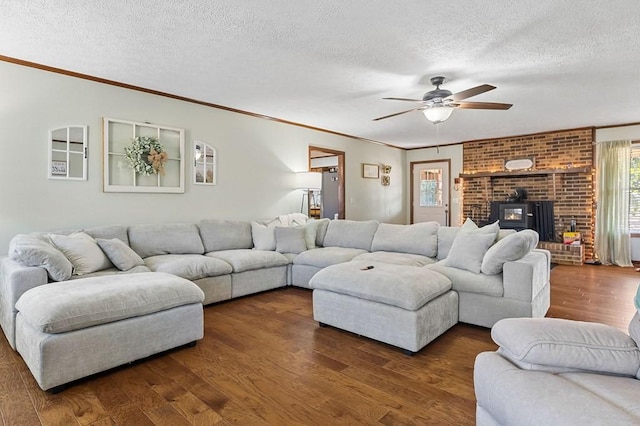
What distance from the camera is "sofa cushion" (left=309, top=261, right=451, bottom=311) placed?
2.55m

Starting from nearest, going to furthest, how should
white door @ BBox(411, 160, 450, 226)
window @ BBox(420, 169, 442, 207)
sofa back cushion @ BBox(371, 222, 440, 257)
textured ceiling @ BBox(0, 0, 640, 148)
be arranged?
textured ceiling @ BBox(0, 0, 640, 148)
sofa back cushion @ BBox(371, 222, 440, 257)
white door @ BBox(411, 160, 450, 226)
window @ BBox(420, 169, 442, 207)

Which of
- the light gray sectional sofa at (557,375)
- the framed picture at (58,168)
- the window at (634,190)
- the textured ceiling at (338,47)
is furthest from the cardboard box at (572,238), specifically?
the framed picture at (58,168)

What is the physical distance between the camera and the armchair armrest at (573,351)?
4.26ft

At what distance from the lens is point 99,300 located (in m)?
2.19

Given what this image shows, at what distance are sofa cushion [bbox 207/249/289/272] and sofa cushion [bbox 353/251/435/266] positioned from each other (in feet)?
3.23

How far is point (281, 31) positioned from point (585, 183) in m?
6.22

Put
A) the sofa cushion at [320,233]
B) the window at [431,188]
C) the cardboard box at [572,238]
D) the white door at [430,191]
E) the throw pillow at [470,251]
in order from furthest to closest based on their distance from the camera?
the window at [431,188], the white door at [430,191], the cardboard box at [572,238], the sofa cushion at [320,233], the throw pillow at [470,251]

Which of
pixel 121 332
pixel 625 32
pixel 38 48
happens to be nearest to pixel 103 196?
pixel 38 48

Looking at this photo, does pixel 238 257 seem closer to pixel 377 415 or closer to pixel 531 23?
pixel 377 415

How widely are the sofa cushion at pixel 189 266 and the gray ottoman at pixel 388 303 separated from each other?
1201mm

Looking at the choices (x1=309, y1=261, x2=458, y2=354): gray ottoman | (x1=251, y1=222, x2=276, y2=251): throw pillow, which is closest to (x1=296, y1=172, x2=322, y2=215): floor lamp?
(x1=251, y1=222, x2=276, y2=251): throw pillow

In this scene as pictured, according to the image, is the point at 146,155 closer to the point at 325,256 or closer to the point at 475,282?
the point at 325,256

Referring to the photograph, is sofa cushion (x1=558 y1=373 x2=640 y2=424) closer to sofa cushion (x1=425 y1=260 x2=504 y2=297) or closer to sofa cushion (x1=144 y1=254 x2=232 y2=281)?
sofa cushion (x1=425 y1=260 x2=504 y2=297)

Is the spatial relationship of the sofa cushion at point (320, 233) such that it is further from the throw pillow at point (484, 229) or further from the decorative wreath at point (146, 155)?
the decorative wreath at point (146, 155)
